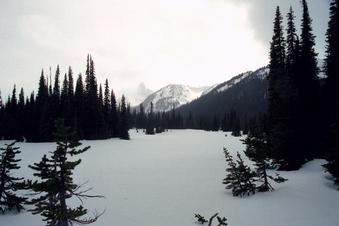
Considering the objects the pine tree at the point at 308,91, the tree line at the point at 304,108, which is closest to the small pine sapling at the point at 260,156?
the tree line at the point at 304,108

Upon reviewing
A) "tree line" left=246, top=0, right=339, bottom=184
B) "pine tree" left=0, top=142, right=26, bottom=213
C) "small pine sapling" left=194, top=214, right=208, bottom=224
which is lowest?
"small pine sapling" left=194, top=214, right=208, bottom=224

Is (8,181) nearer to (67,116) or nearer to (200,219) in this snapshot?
(200,219)

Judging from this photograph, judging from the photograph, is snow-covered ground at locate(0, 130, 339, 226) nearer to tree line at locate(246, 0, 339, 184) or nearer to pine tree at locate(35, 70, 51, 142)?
tree line at locate(246, 0, 339, 184)

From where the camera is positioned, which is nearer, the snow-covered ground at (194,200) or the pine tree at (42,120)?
the snow-covered ground at (194,200)

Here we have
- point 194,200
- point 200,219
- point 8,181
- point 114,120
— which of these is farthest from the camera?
point 114,120

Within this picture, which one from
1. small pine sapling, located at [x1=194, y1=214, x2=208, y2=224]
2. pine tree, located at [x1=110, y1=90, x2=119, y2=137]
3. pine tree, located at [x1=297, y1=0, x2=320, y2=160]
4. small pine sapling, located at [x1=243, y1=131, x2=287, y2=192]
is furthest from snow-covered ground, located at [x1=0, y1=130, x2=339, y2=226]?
pine tree, located at [x1=110, y1=90, x2=119, y2=137]

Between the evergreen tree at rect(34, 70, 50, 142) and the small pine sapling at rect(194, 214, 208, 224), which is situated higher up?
the evergreen tree at rect(34, 70, 50, 142)

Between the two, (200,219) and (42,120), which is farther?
(42,120)

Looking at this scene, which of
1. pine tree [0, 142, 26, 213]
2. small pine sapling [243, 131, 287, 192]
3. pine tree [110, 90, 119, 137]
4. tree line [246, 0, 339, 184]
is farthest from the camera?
pine tree [110, 90, 119, 137]

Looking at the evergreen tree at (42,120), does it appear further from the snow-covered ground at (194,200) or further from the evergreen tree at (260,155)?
the evergreen tree at (260,155)

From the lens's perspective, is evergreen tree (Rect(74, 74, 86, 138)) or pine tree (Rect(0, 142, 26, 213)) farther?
evergreen tree (Rect(74, 74, 86, 138))

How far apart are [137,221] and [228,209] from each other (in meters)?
5.42

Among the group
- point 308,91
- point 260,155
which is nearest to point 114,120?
point 308,91

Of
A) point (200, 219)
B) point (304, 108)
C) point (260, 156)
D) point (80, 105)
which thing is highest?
point (80, 105)
